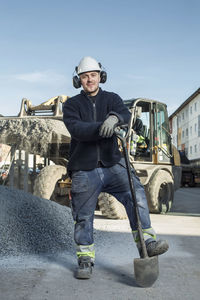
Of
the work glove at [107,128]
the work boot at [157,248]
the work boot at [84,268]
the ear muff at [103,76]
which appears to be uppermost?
the ear muff at [103,76]

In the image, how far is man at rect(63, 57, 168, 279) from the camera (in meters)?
3.46

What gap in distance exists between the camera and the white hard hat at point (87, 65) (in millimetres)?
3715

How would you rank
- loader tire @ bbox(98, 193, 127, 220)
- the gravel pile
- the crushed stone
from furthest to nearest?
loader tire @ bbox(98, 193, 127, 220)
the crushed stone
the gravel pile

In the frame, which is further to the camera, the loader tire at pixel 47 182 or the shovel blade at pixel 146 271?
the loader tire at pixel 47 182

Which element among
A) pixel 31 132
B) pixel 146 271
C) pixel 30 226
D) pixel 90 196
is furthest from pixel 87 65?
pixel 31 132

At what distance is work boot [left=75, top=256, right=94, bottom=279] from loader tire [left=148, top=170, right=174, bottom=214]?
5.32 meters

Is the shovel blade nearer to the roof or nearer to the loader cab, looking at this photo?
the loader cab

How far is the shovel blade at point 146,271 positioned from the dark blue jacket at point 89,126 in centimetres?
93

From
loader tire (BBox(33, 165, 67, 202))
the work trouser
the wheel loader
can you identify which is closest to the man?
the work trouser

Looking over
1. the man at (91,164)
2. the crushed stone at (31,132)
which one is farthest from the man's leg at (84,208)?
the crushed stone at (31,132)

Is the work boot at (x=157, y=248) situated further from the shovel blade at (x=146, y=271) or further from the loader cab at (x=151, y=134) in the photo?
the loader cab at (x=151, y=134)

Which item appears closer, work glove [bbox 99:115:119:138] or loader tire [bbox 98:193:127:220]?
work glove [bbox 99:115:119:138]

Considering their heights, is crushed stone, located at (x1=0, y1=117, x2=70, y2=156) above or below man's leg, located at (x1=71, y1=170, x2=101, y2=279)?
above

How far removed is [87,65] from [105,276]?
2.01 meters
